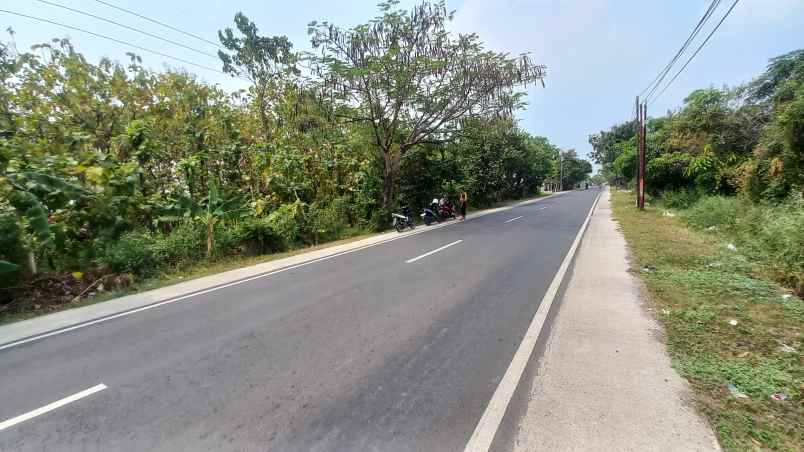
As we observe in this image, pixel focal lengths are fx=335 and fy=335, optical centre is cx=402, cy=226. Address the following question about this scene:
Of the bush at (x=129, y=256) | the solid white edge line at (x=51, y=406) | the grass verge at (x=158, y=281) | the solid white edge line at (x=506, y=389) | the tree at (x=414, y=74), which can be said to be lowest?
the solid white edge line at (x=506, y=389)

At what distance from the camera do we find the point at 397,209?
17.0m

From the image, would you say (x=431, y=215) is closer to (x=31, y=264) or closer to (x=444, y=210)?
(x=444, y=210)

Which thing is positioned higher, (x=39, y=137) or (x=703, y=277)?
(x=39, y=137)

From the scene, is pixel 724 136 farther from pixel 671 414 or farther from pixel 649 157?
pixel 671 414

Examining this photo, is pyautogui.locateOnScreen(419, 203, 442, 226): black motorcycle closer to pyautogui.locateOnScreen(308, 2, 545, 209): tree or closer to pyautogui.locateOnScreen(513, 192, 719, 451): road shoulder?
pyautogui.locateOnScreen(308, 2, 545, 209): tree

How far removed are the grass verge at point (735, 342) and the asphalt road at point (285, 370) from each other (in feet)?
5.30

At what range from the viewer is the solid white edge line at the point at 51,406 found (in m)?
2.79

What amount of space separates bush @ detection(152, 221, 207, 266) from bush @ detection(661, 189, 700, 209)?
22.6 meters

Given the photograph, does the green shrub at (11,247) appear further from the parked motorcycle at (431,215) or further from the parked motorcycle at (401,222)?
the parked motorcycle at (431,215)

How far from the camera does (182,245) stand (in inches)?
365

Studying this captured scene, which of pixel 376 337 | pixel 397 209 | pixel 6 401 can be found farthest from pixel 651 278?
pixel 397 209

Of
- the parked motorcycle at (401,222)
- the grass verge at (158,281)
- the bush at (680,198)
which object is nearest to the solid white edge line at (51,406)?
the grass verge at (158,281)

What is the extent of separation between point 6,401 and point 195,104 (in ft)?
40.2

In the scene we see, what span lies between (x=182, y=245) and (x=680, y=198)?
936 inches
